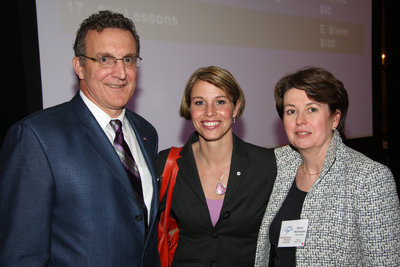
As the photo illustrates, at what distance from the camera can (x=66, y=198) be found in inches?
57.9

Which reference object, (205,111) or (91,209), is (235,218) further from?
(91,209)

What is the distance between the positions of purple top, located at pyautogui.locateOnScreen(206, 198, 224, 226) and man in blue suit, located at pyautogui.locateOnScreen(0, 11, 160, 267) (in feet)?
1.41

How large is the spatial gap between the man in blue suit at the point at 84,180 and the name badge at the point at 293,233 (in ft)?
2.63

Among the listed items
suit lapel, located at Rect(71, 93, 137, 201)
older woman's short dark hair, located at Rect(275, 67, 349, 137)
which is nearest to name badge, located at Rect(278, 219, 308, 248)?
older woman's short dark hair, located at Rect(275, 67, 349, 137)

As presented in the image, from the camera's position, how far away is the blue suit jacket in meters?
1.34

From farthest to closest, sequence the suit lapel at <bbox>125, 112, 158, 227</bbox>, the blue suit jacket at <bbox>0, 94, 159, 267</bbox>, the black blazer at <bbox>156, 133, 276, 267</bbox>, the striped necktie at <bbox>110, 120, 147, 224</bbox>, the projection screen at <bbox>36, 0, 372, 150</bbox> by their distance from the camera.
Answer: the projection screen at <bbox>36, 0, 372, 150</bbox>
the black blazer at <bbox>156, 133, 276, 267</bbox>
the suit lapel at <bbox>125, 112, 158, 227</bbox>
the striped necktie at <bbox>110, 120, 147, 224</bbox>
the blue suit jacket at <bbox>0, 94, 159, 267</bbox>

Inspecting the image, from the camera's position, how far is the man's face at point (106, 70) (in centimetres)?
166

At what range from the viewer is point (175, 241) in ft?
7.14

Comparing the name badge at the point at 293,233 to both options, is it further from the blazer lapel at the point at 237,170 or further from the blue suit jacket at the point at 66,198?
the blue suit jacket at the point at 66,198

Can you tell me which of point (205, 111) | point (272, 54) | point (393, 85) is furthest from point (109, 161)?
point (393, 85)

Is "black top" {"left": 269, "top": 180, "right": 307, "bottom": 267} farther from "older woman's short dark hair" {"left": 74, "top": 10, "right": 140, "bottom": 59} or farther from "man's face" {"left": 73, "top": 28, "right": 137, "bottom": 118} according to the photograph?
"older woman's short dark hair" {"left": 74, "top": 10, "right": 140, "bottom": 59}

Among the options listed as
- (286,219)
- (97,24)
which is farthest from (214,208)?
(97,24)

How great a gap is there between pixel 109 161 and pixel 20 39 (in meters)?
1.53

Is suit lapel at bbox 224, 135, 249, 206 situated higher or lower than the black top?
higher
